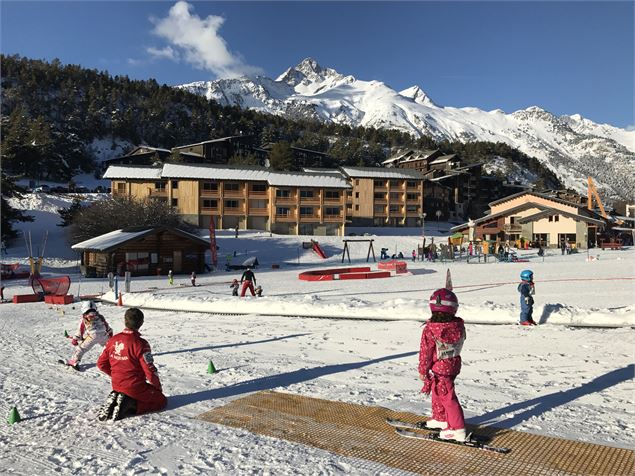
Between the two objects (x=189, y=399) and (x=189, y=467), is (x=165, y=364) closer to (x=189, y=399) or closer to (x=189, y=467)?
(x=189, y=399)

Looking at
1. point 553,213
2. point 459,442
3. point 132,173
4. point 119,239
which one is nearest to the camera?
point 459,442

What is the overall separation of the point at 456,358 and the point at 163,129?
364ft

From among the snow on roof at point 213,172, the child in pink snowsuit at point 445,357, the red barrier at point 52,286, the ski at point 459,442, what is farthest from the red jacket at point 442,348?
the snow on roof at point 213,172

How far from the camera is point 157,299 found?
18297 millimetres

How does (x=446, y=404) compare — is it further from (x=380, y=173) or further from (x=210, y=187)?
(x=380, y=173)

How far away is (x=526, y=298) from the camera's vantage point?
1193 cm

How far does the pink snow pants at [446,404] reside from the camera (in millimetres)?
4949

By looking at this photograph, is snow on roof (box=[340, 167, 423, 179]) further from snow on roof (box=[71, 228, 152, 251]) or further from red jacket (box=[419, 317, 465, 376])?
red jacket (box=[419, 317, 465, 376])

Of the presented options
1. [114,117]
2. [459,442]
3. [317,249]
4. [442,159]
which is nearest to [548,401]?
[459,442]

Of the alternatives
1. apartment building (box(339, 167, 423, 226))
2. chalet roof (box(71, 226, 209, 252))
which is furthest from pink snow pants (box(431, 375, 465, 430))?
apartment building (box(339, 167, 423, 226))

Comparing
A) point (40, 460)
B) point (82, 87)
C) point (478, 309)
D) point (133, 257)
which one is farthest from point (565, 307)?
point (82, 87)

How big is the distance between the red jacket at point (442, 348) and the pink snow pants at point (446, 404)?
107mm

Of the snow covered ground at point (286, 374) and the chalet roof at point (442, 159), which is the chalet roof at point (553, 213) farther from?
the chalet roof at point (442, 159)

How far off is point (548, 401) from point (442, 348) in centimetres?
257
